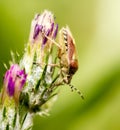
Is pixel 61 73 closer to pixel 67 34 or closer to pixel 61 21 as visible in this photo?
pixel 67 34

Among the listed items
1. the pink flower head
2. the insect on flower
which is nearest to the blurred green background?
the pink flower head

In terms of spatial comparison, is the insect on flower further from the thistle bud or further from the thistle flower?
the thistle bud

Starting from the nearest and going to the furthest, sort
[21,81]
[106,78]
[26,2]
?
[21,81] < [106,78] < [26,2]

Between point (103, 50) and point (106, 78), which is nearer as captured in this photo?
point (106, 78)

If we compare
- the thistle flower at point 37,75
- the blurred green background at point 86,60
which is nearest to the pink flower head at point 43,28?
the thistle flower at point 37,75

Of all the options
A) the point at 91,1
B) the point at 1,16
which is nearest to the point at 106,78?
the point at 1,16

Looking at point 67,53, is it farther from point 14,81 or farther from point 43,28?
point 14,81
